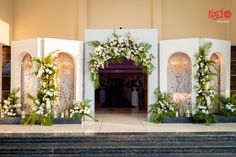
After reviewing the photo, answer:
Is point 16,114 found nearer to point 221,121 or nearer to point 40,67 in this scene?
point 40,67

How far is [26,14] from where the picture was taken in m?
10.8

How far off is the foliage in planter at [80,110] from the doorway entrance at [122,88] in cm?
361

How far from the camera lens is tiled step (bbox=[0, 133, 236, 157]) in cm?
553

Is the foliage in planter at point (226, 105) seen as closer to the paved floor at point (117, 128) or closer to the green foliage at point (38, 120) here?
the paved floor at point (117, 128)

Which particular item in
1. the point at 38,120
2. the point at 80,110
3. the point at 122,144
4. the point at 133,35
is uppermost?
the point at 133,35

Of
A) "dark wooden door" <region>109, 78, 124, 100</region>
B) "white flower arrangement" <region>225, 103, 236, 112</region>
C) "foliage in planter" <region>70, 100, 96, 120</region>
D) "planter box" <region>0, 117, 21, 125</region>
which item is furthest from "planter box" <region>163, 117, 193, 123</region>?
"dark wooden door" <region>109, 78, 124, 100</region>

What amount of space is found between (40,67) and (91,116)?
1954 millimetres

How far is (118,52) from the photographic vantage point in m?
7.73

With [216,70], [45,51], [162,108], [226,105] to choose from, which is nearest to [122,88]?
[216,70]

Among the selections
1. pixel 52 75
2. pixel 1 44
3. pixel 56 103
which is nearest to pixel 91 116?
pixel 56 103

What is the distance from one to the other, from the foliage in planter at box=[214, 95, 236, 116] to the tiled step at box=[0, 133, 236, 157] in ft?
6.74

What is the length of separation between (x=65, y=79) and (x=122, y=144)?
10.1 feet

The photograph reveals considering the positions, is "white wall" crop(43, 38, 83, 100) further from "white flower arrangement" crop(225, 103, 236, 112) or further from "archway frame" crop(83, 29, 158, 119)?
"white flower arrangement" crop(225, 103, 236, 112)

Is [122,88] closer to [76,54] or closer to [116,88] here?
[116,88]
